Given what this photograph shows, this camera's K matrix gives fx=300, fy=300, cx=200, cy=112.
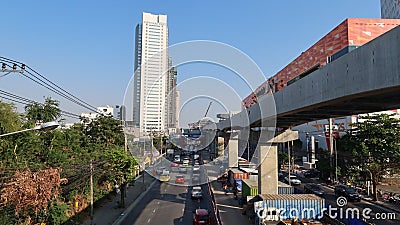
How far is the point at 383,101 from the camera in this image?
20.4 feet

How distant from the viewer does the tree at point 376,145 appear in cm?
1675

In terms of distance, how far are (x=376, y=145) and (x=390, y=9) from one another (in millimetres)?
57345

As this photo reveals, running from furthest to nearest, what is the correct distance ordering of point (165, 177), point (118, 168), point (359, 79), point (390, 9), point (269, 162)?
point (390, 9), point (165, 177), point (118, 168), point (269, 162), point (359, 79)

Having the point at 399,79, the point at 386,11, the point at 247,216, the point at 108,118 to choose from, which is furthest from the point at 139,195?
the point at 386,11

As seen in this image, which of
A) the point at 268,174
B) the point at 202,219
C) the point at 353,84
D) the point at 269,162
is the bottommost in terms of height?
the point at 202,219

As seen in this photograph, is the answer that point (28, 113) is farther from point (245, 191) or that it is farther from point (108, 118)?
point (245, 191)

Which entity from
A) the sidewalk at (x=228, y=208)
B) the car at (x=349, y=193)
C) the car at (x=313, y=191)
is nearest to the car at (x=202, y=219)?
the sidewalk at (x=228, y=208)

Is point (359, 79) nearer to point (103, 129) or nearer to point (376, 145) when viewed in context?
point (376, 145)

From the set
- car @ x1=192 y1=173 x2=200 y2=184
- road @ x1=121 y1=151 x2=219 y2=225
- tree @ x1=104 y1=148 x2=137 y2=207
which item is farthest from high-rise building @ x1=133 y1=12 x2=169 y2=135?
car @ x1=192 y1=173 x2=200 y2=184

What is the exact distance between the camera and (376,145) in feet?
57.4

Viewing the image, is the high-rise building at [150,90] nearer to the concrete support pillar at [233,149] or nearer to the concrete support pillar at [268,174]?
the concrete support pillar at [268,174]

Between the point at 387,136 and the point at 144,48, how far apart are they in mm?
23743

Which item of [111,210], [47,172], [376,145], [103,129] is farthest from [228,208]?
[103,129]

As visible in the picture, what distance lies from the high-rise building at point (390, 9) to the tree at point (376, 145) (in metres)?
49.1
